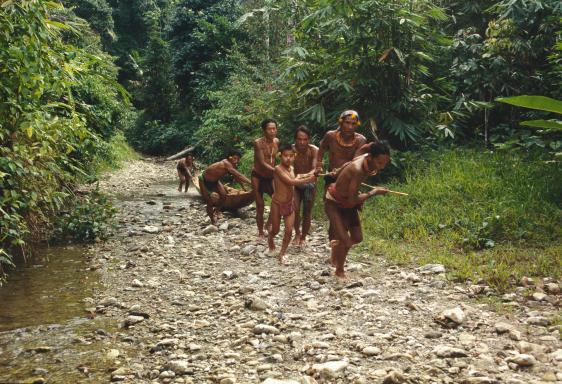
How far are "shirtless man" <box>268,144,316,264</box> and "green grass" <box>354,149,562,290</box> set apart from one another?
1.27 metres

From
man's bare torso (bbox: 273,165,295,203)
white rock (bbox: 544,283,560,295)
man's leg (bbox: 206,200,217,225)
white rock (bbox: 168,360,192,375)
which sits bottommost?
white rock (bbox: 168,360,192,375)

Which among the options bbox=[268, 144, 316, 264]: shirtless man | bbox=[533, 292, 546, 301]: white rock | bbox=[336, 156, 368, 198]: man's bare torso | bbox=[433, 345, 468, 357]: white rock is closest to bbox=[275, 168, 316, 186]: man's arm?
bbox=[268, 144, 316, 264]: shirtless man

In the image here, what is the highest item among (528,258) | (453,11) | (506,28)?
(453,11)

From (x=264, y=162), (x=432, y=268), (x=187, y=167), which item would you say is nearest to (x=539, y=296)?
(x=432, y=268)

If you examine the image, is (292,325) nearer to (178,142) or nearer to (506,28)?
(506,28)

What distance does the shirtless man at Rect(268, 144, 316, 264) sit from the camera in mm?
6183

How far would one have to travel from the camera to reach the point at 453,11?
11.2m

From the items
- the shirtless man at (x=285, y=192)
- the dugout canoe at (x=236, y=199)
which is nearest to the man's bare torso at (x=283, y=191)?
the shirtless man at (x=285, y=192)

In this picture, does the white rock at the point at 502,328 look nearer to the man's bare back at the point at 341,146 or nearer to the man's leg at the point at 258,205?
the man's bare back at the point at 341,146

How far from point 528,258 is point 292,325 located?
118 inches

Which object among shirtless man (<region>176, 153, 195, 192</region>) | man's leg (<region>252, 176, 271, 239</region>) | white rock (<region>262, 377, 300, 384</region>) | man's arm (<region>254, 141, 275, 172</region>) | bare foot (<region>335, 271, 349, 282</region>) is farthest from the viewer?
shirtless man (<region>176, 153, 195, 192</region>)

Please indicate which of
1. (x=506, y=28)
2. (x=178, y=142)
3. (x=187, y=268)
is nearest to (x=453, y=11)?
(x=506, y=28)

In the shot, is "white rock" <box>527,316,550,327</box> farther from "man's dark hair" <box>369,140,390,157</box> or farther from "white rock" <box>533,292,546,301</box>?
"man's dark hair" <box>369,140,390,157</box>

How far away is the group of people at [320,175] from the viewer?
5094 mm
